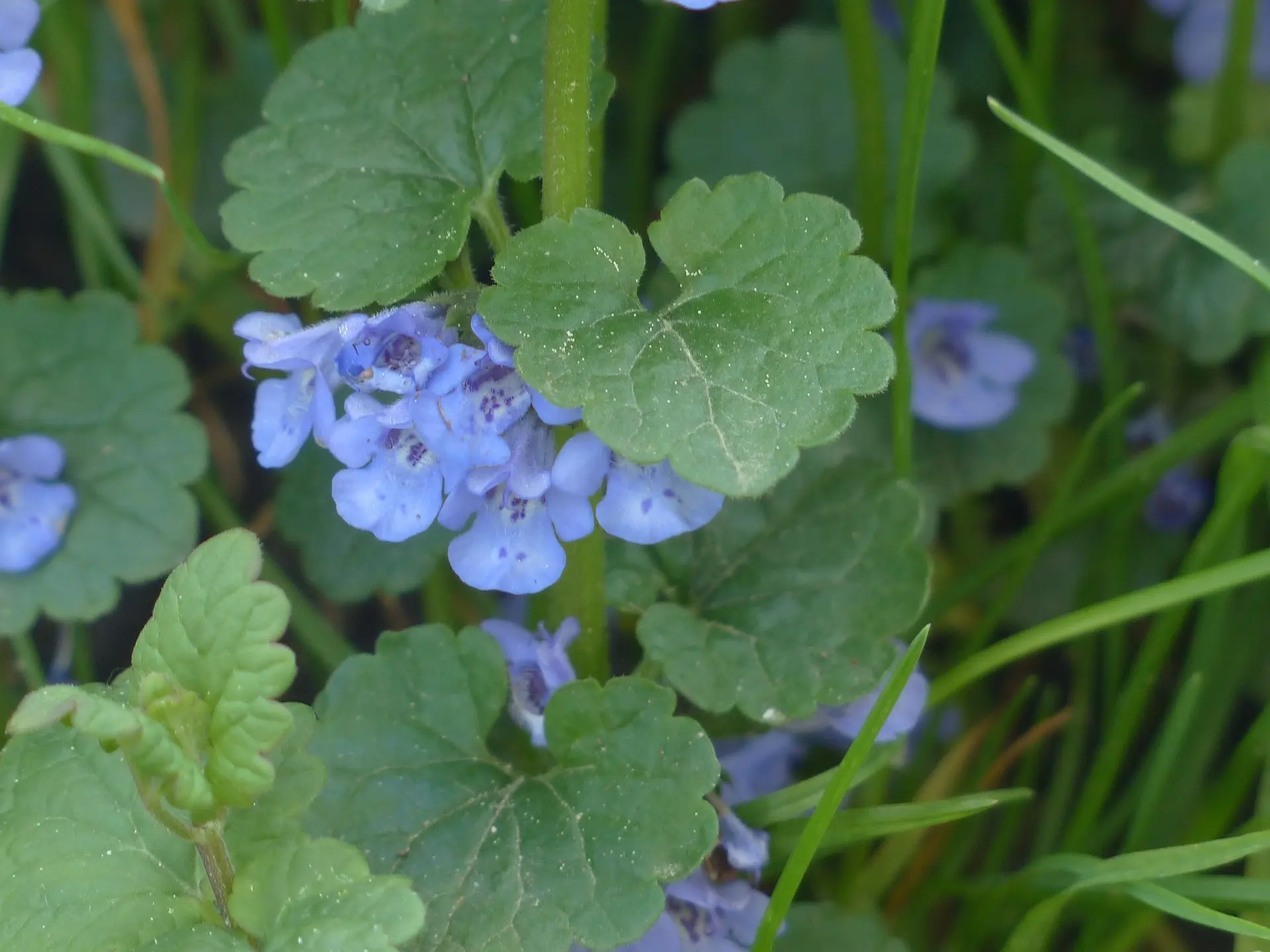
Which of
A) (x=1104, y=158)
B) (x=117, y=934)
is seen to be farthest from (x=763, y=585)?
(x=1104, y=158)

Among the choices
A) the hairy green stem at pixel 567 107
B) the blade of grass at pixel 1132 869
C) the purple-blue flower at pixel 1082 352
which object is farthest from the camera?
the purple-blue flower at pixel 1082 352

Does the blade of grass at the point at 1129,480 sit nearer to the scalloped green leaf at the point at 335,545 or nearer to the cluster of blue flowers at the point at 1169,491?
the cluster of blue flowers at the point at 1169,491

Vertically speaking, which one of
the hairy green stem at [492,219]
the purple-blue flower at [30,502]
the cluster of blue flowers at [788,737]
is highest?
the hairy green stem at [492,219]

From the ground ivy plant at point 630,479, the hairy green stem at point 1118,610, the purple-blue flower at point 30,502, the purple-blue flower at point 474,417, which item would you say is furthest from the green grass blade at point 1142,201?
the purple-blue flower at point 30,502

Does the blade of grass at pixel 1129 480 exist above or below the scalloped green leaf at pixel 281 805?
below

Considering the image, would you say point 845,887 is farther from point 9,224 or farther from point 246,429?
point 9,224

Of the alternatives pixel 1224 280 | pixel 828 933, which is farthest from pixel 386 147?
pixel 1224 280

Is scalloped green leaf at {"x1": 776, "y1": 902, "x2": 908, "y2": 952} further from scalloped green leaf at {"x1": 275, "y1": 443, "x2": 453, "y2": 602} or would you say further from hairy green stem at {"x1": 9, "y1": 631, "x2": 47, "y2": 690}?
hairy green stem at {"x1": 9, "y1": 631, "x2": 47, "y2": 690}
